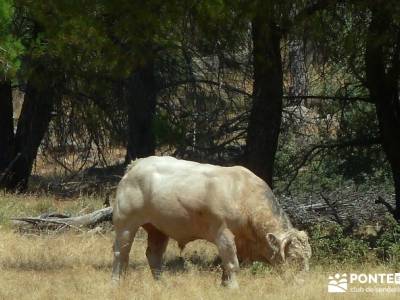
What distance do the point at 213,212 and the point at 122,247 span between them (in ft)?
4.17

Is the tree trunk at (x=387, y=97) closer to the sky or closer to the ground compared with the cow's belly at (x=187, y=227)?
closer to the sky

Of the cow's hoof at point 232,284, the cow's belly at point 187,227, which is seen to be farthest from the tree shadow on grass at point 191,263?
the cow's hoof at point 232,284

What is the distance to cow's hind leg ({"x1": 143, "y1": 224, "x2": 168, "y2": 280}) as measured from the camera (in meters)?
10.3

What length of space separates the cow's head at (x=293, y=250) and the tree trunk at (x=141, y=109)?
349 inches

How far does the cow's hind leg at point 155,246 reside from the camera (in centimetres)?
1028

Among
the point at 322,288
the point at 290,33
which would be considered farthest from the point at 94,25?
the point at 322,288

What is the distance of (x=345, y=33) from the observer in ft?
39.8

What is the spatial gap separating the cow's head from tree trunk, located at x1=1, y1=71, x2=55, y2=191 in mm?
10244

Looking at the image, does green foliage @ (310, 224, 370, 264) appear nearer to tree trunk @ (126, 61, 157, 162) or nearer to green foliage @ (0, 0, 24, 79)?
green foliage @ (0, 0, 24, 79)

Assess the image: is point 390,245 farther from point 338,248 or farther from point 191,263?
point 191,263

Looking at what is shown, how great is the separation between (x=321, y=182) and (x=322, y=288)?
8.46m

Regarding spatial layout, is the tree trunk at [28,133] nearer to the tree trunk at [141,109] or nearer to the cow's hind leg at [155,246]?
the tree trunk at [141,109]

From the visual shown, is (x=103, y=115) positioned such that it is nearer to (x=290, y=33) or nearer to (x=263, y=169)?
(x=263, y=169)

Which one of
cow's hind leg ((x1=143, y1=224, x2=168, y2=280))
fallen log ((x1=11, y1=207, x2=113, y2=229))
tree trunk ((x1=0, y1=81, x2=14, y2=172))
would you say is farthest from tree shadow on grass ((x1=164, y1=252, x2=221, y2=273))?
tree trunk ((x1=0, y1=81, x2=14, y2=172))
